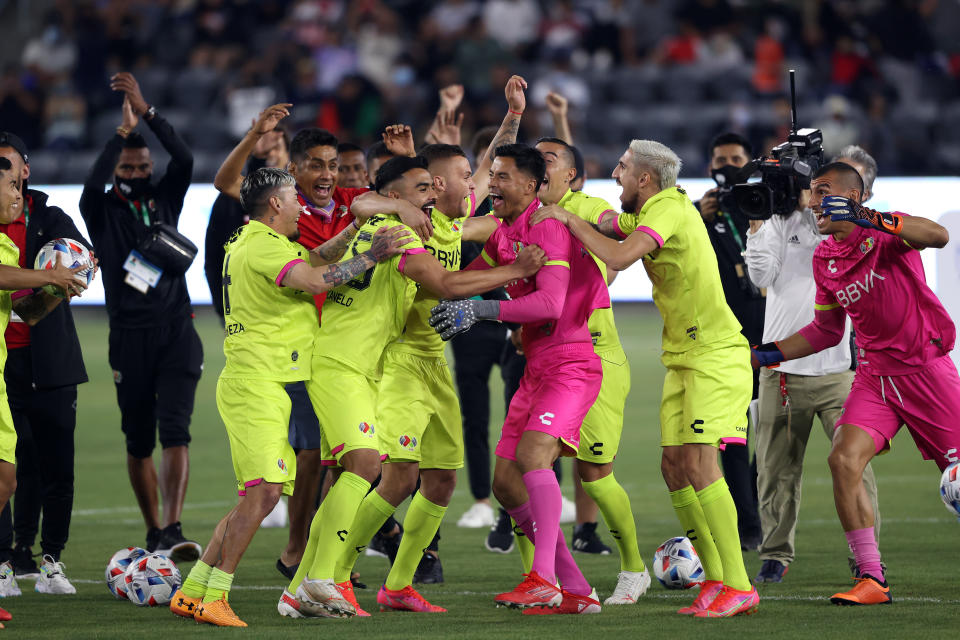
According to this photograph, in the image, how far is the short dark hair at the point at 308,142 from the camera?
7988 mm

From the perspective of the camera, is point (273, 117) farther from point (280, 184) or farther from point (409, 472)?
point (409, 472)

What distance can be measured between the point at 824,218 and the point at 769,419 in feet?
5.53

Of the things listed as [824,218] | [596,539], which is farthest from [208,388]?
[824,218]

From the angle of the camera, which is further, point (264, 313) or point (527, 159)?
point (527, 159)

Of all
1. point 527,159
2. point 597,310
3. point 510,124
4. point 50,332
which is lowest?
point 50,332

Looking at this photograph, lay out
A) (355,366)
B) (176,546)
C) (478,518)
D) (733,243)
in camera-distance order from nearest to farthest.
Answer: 1. (355,366)
2. (176,546)
3. (733,243)
4. (478,518)

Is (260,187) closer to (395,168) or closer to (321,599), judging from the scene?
(395,168)

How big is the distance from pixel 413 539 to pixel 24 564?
105 inches

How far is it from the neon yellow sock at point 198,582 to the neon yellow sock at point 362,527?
25.1 inches

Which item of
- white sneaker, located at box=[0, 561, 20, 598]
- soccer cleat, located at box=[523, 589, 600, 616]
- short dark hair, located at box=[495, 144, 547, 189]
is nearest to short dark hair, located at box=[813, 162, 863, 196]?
short dark hair, located at box=[495, 144, 547, 189]

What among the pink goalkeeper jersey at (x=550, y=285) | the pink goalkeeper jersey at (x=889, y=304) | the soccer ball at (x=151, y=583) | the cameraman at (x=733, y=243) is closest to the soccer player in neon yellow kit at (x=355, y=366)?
the pink goalkeeper jersey at (x=550, y=285)

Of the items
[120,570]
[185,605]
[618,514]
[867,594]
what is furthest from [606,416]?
[120,570]

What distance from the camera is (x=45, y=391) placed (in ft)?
25.7

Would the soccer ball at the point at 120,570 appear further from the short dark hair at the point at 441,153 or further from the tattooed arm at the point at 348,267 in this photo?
the short dark hair at the point at 441,153
